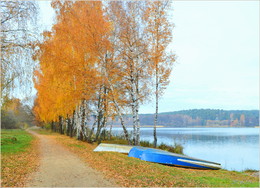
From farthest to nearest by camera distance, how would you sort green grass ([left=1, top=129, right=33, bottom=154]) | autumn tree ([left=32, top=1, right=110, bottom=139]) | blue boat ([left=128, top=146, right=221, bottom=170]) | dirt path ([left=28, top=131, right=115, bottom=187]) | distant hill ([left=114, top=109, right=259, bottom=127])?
1. distant hill ([left=114, top=109, right=259, bottom=127])
2. autumn tree ([left=32, top=1, right=110, bottom=139])
3. green grass ([left=1, top=129, right=33, bottom=154])
4. blue boat ([left=128, top=146, right=221, bottom=170])
5. dirt path ([left=28, top=131, right=115, bottom=187])

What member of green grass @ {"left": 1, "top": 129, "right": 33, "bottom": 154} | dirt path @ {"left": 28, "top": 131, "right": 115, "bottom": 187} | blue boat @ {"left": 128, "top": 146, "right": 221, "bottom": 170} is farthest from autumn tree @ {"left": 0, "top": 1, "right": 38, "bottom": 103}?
blue boat @ {"left": 128, "top": 146, "right": 221, "bottom": 170}

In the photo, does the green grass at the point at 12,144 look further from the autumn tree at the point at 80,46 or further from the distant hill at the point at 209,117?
the distant hill at the point at 209,117

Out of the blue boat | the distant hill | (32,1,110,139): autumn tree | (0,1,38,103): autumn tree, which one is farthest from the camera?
the distant hill

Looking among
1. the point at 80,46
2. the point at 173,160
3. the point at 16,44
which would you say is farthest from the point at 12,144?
the point at 173,160

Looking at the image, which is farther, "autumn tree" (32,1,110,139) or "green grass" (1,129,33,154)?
"autumn tree" (32,1,110,139)

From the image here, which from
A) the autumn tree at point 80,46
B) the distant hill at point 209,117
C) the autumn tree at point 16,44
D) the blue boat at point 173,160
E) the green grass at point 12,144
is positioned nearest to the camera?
the autumn tree at point 16,44

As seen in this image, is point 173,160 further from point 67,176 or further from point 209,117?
point 209,117

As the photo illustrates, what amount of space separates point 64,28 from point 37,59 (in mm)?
6594

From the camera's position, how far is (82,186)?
630 cm

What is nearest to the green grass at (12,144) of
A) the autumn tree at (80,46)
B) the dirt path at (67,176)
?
the dirt path at (67,176)

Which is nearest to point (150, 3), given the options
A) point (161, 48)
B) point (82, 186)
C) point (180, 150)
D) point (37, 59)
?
point (161, 48)

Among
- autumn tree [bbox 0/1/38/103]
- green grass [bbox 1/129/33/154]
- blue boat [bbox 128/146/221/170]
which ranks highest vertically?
autumn tree [bbox 0/1/38/103]

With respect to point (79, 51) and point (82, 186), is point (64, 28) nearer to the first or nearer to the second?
point (79, 51)

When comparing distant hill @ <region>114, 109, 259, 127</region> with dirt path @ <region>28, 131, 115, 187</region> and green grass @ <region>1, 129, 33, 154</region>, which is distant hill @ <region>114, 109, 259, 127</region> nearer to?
green grass @ <region>1, 129, 33, 154</region>
